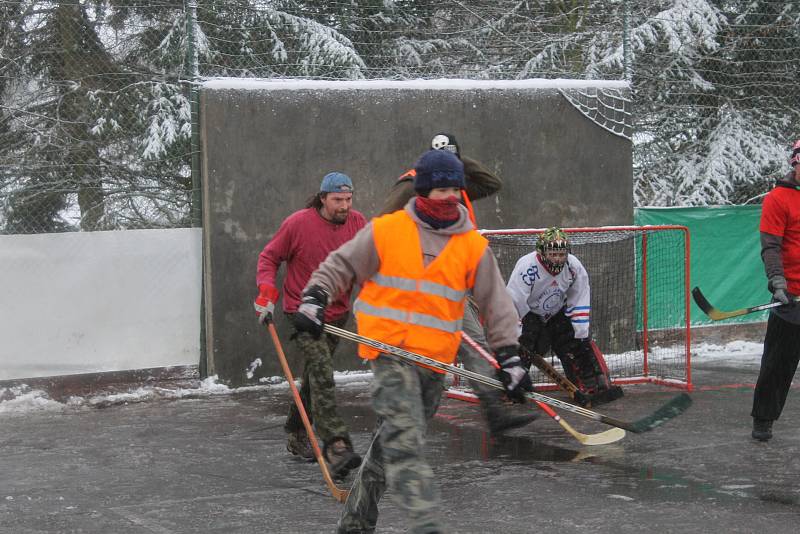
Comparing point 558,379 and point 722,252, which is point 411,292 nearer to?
point 558,379

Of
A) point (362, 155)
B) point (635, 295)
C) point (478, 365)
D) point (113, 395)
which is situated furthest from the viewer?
point (635, 295)

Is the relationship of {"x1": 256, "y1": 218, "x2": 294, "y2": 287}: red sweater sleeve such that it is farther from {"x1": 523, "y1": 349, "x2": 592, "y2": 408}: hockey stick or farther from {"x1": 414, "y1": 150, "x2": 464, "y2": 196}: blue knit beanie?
{"x1": 523, "y1": 349, "x2": 592, "y2": 408}: hockey stick

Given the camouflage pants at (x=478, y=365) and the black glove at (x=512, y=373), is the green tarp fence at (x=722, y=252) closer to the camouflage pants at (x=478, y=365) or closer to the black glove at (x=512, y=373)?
the camouflage pants at (x=478, y=365)

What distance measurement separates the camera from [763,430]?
700 cm

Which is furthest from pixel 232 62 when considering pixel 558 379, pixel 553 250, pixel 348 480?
pixel 348 480

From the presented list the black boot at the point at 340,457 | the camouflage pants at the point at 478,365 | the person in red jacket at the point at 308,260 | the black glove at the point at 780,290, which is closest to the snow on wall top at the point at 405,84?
the person in red jacket at the point at 308,260

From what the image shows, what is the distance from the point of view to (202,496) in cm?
579

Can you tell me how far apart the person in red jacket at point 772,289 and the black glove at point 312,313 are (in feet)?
11.9

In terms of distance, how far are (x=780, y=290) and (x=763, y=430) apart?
3.07ft

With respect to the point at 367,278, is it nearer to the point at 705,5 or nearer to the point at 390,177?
the point at 390,177

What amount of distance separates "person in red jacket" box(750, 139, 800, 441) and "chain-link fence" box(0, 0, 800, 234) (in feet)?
14.8

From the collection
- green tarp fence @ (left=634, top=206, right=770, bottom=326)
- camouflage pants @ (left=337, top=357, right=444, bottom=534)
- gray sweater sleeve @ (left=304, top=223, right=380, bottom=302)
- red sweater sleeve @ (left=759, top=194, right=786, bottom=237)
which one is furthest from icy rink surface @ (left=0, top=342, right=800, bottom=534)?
green tarp fence @ (left=634, top=206, right=770, bottom=326)

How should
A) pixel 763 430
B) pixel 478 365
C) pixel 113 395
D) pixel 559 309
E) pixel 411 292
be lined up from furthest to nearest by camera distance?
pixel 113 395 → pixel 559 309 → pixel 763 430 → pixel 478 365 → pixel 411 292

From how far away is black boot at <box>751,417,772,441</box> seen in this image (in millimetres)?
6988
